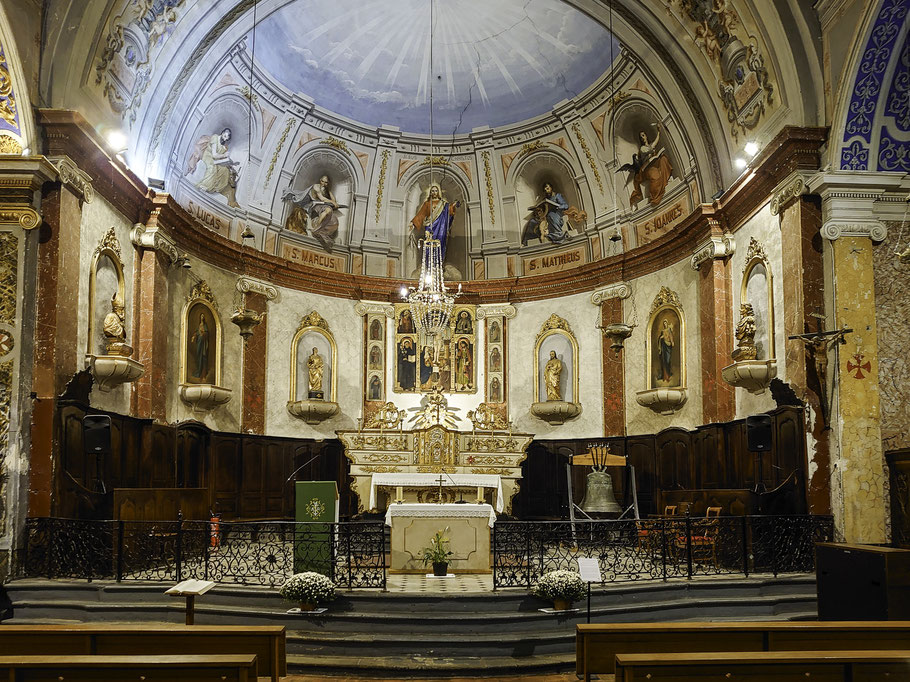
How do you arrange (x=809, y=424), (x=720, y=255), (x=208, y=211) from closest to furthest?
(x=809, y=424), (x=720, y=255), (x=208, y=211)

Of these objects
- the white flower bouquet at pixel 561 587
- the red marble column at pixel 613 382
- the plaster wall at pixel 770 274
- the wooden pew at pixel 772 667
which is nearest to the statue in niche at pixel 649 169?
the red marble column at pixel 613 382

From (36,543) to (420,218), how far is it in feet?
41.1

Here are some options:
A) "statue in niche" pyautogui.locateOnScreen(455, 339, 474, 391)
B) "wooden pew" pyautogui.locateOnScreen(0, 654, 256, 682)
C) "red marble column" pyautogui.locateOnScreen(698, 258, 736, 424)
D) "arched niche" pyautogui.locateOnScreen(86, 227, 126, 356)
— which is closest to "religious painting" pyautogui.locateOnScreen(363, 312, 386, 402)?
"statue in niche" pyautogui.locateOnScreen(455, 339, 474, 391)

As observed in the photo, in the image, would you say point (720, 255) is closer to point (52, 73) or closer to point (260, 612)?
point (260, 612)

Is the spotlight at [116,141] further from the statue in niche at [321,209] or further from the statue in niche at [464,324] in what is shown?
the statue in niche at [464,324]

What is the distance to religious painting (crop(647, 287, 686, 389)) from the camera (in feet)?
55.0

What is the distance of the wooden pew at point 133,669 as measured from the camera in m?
5.16

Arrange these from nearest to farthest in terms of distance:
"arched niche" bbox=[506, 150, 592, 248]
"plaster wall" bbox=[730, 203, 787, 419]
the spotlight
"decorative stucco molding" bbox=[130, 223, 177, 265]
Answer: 1. "plaster wall" bbox=[730, 203, 787, 419]
2. the spotlight
3. "decorative stucco molding" bbox=[130, 223, 177, 265]
4. "arched niche" bbox=[506, 150, 592, 248]

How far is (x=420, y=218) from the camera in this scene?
68.6 ft

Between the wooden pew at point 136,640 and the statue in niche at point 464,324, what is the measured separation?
14.0 meters

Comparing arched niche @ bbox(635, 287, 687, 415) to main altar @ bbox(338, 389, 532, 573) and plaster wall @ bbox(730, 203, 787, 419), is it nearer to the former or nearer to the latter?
plaster wall @ bbox(730, 203, 787, 419)

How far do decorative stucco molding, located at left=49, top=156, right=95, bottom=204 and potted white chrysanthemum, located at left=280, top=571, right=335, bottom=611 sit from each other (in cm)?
645

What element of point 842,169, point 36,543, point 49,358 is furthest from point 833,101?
point 36,543

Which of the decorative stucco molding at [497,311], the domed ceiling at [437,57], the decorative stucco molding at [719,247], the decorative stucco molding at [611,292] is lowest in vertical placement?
the decorative stucco molding at [497,311]
